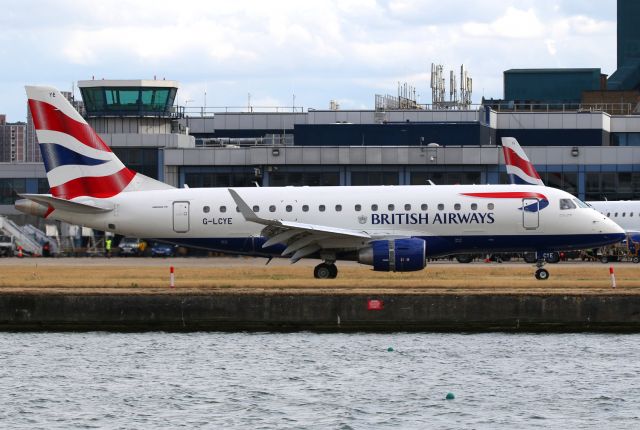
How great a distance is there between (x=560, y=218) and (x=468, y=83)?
108888 millimetres

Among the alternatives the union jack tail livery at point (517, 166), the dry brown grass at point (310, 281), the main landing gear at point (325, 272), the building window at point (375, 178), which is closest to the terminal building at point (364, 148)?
the building window at point (375, 178)

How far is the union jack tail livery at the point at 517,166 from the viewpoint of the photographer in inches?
3890

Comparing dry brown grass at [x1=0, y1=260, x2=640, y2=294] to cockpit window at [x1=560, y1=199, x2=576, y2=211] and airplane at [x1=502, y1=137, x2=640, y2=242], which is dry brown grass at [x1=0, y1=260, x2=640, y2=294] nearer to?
cockpit window at [x1=560, y1=199, x2=576, y2=211]

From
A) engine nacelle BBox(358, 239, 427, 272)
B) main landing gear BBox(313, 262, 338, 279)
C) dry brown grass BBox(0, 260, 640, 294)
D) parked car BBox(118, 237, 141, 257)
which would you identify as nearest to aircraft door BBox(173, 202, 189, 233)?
dry brown grass BBox(0, 260, 640, 294)

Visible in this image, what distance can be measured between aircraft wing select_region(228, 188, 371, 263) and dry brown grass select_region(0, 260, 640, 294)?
151cm

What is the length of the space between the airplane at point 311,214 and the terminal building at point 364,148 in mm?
43341

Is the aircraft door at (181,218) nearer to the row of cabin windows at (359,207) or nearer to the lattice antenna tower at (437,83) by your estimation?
the row of cabin windows at (359,207)

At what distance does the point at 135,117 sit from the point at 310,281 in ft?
254

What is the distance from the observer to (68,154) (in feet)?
209

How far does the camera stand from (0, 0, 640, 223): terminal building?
113 m

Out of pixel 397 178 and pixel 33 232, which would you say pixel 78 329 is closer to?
pixel 397 178

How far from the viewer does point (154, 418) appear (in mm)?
36531

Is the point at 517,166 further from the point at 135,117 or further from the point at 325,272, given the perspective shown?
the point at 135,117

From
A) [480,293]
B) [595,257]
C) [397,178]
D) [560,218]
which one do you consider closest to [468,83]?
[397,178]
